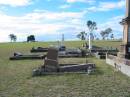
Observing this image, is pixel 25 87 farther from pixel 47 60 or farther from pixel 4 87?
pixel 47 60

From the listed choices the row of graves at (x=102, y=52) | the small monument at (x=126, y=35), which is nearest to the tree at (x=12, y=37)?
the row of graves at (x=102, y=52)

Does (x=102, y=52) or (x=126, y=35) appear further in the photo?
(x=102, y=52)

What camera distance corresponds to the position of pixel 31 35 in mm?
146875

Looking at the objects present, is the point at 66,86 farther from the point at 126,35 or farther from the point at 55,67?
the point at 126,35

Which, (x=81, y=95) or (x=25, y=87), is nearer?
(x=81, y=95)

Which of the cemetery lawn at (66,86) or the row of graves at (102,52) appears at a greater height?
the row of graves at (102,52)

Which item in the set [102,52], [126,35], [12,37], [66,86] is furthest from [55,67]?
[12,37]

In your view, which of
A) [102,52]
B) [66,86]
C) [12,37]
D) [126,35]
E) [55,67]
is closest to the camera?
[66,86]

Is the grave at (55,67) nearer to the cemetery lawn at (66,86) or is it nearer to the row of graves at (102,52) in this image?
the cemetery lawn at (66,86)

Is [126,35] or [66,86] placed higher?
[126,35]

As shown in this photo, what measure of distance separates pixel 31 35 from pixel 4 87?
133292 mm

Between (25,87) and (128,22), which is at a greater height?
(128,22)

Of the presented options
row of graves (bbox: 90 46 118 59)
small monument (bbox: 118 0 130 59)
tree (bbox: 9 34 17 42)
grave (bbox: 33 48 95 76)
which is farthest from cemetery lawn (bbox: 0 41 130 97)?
tree (bbox: 9 34 17 42)

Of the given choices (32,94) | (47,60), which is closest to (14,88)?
(32,94)
